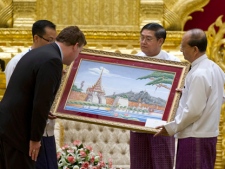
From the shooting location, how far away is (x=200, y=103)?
470 cm

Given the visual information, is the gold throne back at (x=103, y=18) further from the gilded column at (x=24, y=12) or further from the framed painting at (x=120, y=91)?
the framed painting at (x=120, y=91)

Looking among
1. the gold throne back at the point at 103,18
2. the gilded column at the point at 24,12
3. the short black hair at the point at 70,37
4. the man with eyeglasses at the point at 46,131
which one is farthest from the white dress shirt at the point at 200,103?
the gilded column at the point at 24,12

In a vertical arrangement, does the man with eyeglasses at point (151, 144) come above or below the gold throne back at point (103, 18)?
below

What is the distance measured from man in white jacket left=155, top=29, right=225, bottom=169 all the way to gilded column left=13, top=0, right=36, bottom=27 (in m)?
3.33

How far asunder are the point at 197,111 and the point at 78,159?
1.32 meters

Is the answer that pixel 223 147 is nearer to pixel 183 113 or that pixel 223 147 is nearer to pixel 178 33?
pixel 178 33

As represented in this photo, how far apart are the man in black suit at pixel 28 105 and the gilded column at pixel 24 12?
12.5 ft

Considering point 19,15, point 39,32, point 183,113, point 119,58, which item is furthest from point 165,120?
point 19,15

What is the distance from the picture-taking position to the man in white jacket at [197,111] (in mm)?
4707

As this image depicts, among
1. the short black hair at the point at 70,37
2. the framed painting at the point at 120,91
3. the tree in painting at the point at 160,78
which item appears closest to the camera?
the short black hair at the point at 70,37

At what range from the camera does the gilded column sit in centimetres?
789

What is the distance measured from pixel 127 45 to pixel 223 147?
1455mm

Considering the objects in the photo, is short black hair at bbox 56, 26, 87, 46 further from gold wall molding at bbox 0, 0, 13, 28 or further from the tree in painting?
gold wall molding at bbox 0, 0, 13, 28

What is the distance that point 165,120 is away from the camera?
16.4ft
